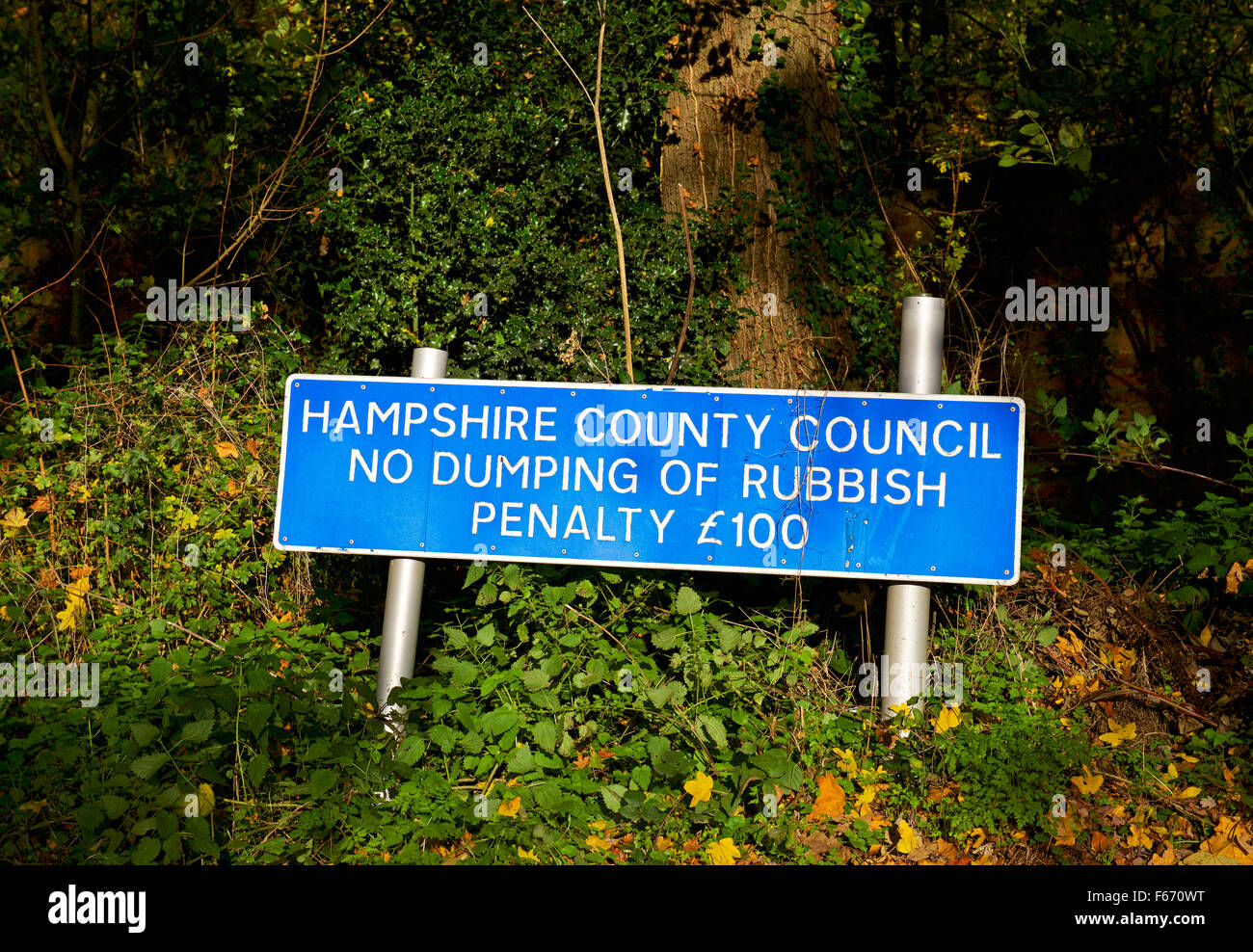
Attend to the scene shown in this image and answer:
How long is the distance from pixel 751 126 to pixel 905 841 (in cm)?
360

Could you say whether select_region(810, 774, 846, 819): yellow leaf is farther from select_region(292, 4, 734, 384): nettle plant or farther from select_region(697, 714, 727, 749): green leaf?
select_region(292, 4, 734, 384): nettle plant

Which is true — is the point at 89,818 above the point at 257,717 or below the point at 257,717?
below

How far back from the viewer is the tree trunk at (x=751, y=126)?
16.5 feet

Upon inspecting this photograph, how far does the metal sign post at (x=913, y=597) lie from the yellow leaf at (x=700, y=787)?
29.3 inches

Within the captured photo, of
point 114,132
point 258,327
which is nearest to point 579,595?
point 258,327

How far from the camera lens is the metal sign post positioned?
130 inches

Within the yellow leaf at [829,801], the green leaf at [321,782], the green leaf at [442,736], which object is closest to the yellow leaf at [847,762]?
the yellow leaf at [829,801]

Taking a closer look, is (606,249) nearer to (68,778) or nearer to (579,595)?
(579,595)

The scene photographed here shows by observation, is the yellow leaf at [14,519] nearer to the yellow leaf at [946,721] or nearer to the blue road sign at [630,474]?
the blue road sign at [630,474]

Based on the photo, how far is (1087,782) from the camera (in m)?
3.27
